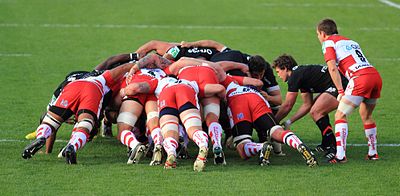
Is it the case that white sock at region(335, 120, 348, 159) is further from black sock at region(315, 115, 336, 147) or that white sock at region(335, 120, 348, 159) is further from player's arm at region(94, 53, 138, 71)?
player's arm at region(94, 53, 138, 71)

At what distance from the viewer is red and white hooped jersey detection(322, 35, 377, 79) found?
37.2 feet

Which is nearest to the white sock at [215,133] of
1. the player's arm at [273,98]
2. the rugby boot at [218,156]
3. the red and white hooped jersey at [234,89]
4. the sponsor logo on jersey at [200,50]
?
the rugby boot at [218,156]

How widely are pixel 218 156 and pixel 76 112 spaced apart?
6.41 feet

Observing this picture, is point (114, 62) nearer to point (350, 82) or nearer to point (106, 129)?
point (106, 129)

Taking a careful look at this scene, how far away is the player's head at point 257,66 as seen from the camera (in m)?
12.6

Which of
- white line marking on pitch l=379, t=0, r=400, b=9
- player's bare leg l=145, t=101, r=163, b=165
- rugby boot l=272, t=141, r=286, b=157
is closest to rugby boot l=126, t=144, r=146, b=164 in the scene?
player's bare leg l=145, t=101, r=163, b=165

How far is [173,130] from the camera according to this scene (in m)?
10.9

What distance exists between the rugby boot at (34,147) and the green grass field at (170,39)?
16cm

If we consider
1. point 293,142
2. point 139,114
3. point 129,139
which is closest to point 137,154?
point 129,139

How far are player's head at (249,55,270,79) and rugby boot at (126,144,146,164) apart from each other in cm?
238

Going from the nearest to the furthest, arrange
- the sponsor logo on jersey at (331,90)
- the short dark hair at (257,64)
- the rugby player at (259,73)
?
the sponsor logo on jersey at (331,90)
the rugby player at (259,73)
the short dark hair at (257,64)

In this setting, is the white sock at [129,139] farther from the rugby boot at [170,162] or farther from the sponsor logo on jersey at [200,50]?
the sponsor logo on jersey at [200,50]

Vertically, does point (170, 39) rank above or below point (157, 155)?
below

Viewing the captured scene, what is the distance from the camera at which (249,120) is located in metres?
11.6
